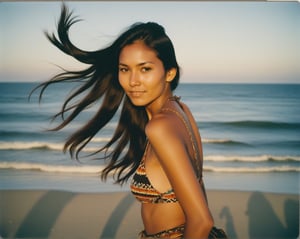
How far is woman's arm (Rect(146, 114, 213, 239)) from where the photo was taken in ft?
5.55

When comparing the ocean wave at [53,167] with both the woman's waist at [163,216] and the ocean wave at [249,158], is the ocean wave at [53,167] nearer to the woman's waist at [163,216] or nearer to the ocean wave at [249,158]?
the ocean wave at [249,158]

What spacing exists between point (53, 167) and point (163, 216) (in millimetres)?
6523

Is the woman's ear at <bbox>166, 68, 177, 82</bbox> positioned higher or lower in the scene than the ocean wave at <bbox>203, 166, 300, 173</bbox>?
higher

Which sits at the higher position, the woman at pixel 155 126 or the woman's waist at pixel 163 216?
the woman at pixel 155 126

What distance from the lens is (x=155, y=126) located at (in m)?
1.81

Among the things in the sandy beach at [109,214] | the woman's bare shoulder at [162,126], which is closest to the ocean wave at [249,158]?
the sandy beach at [109,214]

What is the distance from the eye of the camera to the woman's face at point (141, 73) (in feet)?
6.77

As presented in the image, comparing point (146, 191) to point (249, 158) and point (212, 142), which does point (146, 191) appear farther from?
point (212, 142)

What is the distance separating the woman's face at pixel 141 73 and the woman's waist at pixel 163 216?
524 mm

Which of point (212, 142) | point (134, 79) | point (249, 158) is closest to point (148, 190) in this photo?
point (134, 79)

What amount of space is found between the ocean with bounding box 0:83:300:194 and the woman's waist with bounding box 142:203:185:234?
461cm

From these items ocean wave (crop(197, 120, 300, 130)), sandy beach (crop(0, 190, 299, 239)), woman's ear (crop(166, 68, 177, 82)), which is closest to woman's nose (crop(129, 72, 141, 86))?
woman's ear (crop(166, 68, 177, 82))

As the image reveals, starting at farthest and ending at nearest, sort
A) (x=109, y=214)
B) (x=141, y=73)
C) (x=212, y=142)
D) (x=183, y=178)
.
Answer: (x=212, y=142) < (x=109, y=214) < (x=141, y=73) < (x=183, y=178)

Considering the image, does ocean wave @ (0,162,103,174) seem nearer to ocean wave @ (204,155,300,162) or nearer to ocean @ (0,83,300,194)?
ocean @ (0,83,300,194)
